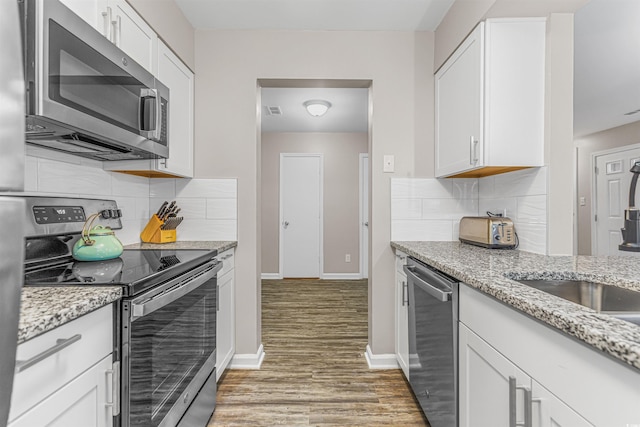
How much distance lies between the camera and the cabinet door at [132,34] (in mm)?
1367

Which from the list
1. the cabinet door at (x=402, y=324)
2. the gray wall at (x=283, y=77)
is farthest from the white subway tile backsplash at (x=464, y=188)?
the cabinet door at (x=402, y=324)

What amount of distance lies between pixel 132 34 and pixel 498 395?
2048mm

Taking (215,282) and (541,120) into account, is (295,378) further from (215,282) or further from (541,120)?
(541,120)

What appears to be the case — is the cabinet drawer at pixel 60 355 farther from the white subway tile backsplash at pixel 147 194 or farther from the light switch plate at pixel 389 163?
the light switch plate at pixel 389 163

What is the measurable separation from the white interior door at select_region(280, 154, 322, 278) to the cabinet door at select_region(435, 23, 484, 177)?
292 centimetres

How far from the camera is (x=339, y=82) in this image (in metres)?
2.29

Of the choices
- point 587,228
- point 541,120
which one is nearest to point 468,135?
point 541,120

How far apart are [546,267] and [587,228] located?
5.16m

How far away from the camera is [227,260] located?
209cm

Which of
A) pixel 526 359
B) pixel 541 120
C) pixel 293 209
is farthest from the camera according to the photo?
pixel 293 209

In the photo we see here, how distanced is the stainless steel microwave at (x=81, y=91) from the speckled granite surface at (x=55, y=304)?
493mm

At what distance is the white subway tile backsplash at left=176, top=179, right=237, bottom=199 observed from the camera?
7.39 feet

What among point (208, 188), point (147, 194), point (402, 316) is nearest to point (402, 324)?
point (402, 316)

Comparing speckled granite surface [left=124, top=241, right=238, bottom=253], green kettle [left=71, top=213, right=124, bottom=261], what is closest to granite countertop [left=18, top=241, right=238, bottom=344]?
green kettle [left=71, top=213, right=124, bottom=261]
